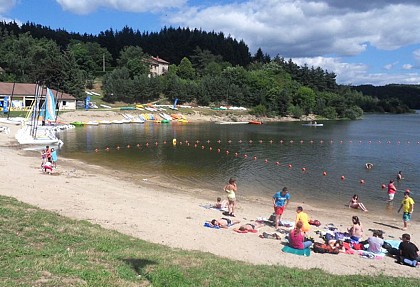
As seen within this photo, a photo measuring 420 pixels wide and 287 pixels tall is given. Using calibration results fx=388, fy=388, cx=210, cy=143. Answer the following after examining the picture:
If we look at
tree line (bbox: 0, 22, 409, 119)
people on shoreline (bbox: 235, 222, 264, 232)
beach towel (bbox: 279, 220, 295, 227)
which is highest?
tree line (bbox: 0, 22, 409, 119)

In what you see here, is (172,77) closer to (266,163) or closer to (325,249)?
(266,163)

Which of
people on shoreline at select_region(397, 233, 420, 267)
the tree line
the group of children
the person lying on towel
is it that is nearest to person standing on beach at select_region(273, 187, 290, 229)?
the person lying on towel

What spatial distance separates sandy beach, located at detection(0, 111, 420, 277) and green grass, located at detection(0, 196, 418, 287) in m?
2.36

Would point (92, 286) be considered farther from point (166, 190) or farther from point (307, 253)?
point (166, 190)

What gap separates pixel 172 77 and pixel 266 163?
83.2 m

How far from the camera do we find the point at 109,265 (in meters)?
9.35

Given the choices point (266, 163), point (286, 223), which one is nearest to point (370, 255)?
point (286, 223)

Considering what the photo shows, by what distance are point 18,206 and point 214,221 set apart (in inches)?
312

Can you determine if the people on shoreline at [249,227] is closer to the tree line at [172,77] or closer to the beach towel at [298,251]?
the beach towel at [298,251]

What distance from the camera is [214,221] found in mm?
17172

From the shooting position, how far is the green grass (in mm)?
8328

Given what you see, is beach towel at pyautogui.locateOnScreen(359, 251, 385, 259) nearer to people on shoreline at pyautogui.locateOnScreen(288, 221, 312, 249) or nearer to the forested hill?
people on shoreline at pyautogui.locateOnScreen(288, 221, 312, 249)

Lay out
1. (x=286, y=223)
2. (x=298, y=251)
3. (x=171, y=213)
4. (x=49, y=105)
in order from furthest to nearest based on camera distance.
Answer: (x=49, y=105)
(x=171, y=213)
(x=286, y=223)
(x=298, y=251)

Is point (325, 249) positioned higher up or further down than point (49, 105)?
further down
